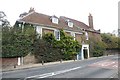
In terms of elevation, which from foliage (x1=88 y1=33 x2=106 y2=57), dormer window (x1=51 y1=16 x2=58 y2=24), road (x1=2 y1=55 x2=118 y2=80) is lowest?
road (x1=2 y1=55 x2=118 y2=80)

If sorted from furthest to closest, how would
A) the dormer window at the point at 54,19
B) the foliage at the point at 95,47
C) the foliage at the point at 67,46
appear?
the foliage at the point at 95,47
the dormer window at the point at 54,19
the foliage at the point at 67,46

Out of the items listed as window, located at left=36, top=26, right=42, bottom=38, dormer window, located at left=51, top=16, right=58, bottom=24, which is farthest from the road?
dormer window, located at left=51, top=16, right=58, bottom=24

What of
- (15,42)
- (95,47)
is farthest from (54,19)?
(95,47)

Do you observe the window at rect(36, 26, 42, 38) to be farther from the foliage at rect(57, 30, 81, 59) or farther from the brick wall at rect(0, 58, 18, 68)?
the brick wall at rect(0, 58, 18, 68)

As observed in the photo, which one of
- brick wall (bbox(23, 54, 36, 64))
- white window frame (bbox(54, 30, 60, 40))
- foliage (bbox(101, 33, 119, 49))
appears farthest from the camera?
foliage (bbox(101, 33, 119, 49))

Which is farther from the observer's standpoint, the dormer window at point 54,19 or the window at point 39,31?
the dormer window at point 54,19

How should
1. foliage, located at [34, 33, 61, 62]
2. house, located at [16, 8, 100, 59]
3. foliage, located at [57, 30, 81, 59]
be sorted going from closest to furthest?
foliage, located at [34, 33, 61, 62] → house, located at [16, 8, 100, 59] → foliage, located at [57, 30, 81, 59]

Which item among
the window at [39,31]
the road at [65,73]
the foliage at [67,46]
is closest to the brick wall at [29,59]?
the window at [39,31]

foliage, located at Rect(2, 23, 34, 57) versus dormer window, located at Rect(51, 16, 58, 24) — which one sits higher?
dormer window, located at Rect(51, 16, 58, 24)

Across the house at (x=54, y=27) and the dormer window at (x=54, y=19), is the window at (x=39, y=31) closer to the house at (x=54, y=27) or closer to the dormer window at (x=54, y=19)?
the house at (x=54, y=27)

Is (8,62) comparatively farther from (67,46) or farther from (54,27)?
(67,46)

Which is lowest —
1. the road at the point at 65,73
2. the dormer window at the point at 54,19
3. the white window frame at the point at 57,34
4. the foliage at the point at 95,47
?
the road at the point at 65,73

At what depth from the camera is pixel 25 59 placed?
2612cm

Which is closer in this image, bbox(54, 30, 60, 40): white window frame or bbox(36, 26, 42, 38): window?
bbox(36, 26, 42, 38): window
